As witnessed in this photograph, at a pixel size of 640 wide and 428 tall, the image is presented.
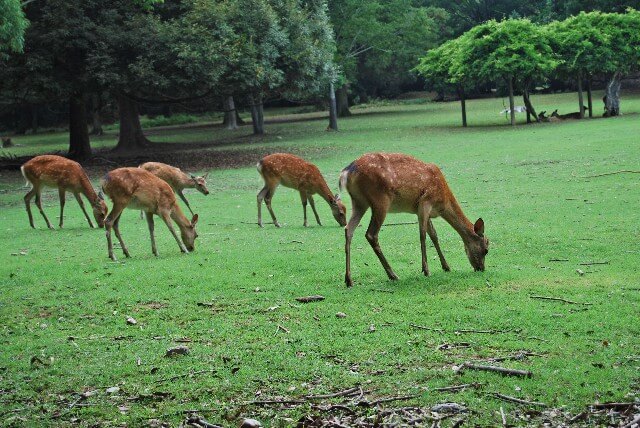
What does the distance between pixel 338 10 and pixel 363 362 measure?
37.4 meters

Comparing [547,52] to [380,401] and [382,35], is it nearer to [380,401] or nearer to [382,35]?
[382,35]

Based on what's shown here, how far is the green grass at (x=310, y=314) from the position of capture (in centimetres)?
535

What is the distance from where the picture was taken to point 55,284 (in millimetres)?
9344

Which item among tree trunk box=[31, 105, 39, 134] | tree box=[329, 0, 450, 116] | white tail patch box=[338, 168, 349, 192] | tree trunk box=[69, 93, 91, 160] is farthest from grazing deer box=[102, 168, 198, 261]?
tree trunk box=[31, 105, 39, 134]

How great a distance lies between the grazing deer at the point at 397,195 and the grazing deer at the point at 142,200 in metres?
3.58

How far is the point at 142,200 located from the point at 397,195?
4235 millimetres

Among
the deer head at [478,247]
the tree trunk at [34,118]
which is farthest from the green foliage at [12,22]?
the tree trunk at [34,118]

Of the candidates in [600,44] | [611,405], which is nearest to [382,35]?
[600,44]

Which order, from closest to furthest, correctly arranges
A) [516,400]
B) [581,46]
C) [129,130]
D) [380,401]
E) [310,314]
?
1. [516,400]
2. [380,401]
3. [310,314]
4. [581,46]
5. [129,130]

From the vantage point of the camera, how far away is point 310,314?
7289 mm

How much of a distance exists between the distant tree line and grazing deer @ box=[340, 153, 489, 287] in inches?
854

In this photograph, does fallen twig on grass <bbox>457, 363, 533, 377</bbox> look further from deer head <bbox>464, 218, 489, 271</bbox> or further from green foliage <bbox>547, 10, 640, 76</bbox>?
green foliage <bbox>547, 10, 640, 76</bbox>

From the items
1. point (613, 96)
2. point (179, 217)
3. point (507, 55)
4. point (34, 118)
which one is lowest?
point (179, 217)

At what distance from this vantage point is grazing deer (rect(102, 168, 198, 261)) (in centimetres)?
1095
